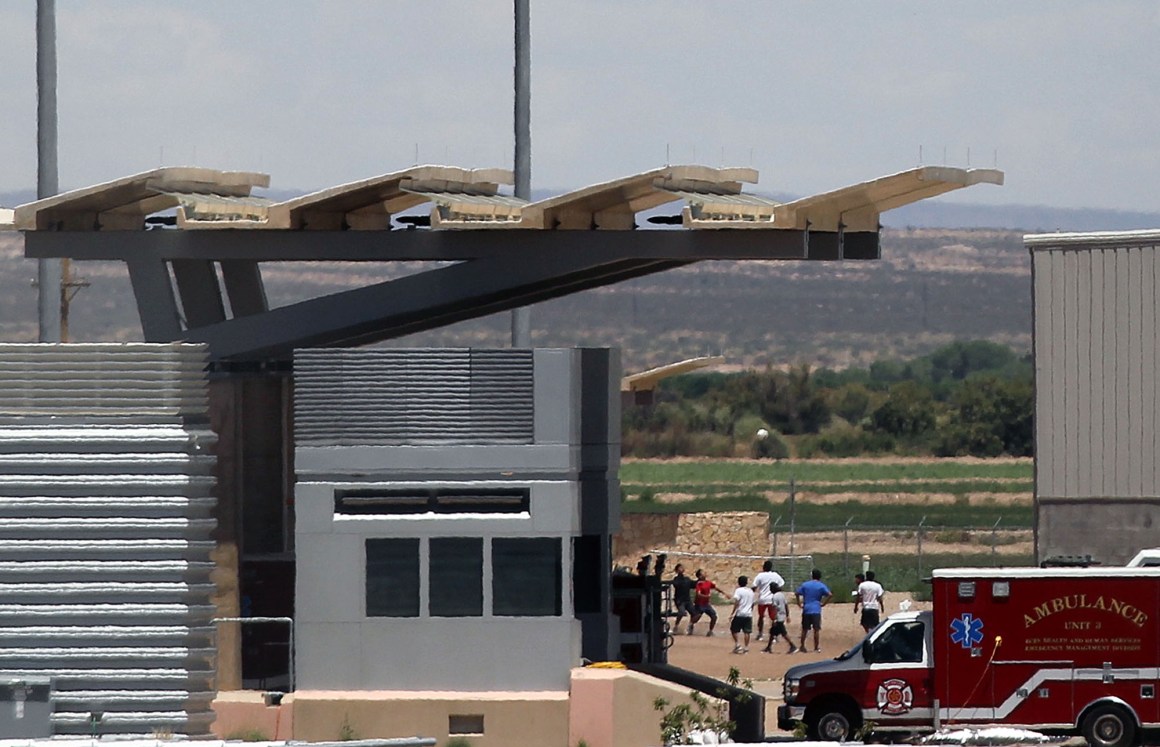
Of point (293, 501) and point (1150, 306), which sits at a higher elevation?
point (1150, 306)

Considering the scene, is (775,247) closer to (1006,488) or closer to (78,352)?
(78,352)

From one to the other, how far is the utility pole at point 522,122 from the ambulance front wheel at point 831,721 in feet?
28.8

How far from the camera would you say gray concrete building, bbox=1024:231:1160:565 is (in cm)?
3126

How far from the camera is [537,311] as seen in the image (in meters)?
189

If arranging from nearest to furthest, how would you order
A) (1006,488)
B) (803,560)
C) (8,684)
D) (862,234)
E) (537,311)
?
(8,684)
(862,234)
(803,560)
(1006,488)
(537,311)

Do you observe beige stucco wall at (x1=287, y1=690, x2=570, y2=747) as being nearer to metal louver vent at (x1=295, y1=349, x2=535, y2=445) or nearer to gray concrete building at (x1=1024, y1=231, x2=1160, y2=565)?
metal louver vent at (x1=295, y1=349, x2=535, y2=445)

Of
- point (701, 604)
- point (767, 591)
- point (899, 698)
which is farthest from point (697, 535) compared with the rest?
point (899, 698)

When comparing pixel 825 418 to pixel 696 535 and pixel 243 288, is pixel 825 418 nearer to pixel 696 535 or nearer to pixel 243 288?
pixel 696 535

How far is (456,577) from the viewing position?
23.1 metres

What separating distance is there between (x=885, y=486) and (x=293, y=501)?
76.5m

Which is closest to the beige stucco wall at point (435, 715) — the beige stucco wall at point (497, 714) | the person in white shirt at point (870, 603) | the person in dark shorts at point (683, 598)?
the beige stucco wall at point (497, 714)

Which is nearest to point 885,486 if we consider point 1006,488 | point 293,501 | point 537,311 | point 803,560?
point 1006,488

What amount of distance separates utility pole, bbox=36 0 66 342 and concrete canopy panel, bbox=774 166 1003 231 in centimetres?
1043

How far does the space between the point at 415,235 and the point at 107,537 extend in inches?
175
